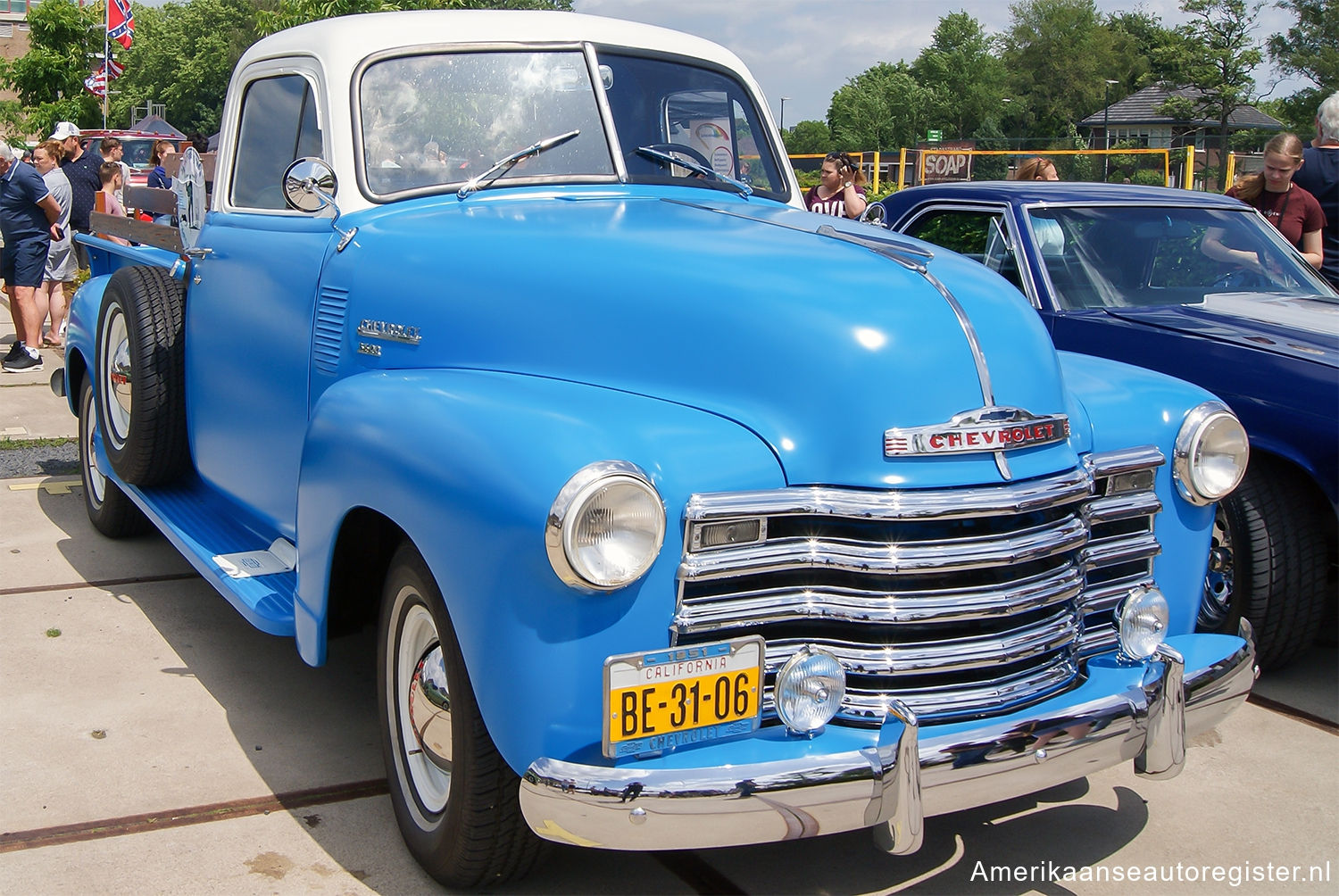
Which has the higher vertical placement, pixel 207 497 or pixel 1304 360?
pixel 1304 360

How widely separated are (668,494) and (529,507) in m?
0.26

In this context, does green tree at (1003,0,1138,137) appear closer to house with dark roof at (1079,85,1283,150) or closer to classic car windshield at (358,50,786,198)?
house with dark roof at (1079,85,1283,150)

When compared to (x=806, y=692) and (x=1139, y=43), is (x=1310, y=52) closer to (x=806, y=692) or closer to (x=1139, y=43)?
(x=1139, y=43)

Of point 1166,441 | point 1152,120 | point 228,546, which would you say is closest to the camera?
point 1166,441

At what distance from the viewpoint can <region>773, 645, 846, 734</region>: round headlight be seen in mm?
2361

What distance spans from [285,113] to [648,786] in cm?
272

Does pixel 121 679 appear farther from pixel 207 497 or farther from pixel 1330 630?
pixel 1330 630

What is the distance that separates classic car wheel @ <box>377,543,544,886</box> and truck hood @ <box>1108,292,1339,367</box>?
3086 millimetres

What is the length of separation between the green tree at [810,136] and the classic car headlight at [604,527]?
240 ft

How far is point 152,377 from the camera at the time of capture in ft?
14.8

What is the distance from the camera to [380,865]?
2.88 meters

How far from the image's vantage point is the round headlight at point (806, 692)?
7.75 feet

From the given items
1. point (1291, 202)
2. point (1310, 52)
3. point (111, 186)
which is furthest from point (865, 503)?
point (1310, 52)

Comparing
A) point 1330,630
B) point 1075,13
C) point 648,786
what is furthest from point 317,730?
point 1075,13
